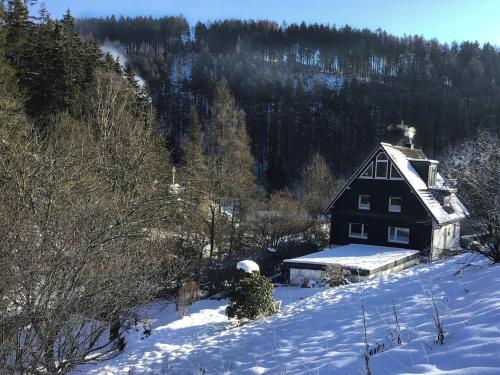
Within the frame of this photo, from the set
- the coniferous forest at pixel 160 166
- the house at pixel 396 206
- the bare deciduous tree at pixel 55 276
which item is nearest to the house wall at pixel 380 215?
the house at pixel 396 206

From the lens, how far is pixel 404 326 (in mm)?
7066

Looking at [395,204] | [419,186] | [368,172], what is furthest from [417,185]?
[368,172]

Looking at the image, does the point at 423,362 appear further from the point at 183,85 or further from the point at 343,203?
the point at 183,85

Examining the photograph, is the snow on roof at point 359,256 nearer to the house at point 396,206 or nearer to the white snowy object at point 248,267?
the house at point 396,206

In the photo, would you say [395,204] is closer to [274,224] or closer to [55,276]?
[274,224]

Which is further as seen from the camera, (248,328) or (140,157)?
(140,157)

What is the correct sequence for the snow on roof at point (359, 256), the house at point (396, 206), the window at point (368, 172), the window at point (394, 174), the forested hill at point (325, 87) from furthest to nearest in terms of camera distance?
the forested hill at point (325, 87) < the window at point (368, 172) < the window at point (394, 174) < the house at point (396, 206) < the snow on roof at point (359, 256)

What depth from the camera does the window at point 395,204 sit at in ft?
87.7

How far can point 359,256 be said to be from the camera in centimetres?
2302

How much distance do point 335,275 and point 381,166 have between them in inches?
427

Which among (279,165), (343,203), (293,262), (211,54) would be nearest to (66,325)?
(293,262)

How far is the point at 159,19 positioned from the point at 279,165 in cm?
9134

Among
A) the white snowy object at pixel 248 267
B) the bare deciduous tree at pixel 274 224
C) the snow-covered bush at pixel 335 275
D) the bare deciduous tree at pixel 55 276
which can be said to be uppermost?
the bare deciduous tree at pixel 55 276

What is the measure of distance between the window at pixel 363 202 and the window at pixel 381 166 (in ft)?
5.18
